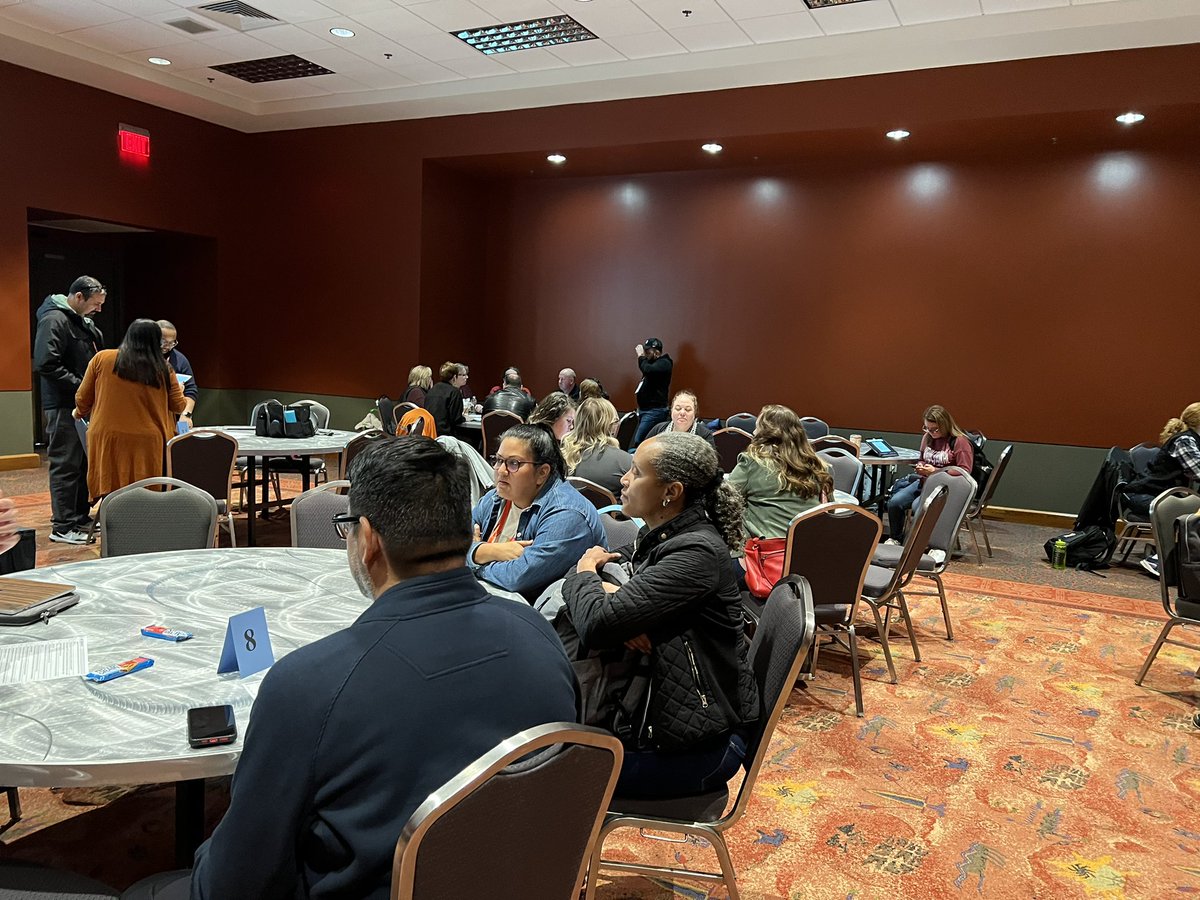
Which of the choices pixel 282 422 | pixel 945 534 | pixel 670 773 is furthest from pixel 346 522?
pixel 282 422

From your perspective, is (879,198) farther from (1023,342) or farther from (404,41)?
(404,41)

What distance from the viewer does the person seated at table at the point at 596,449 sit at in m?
4.57

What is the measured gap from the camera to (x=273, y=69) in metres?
10.1

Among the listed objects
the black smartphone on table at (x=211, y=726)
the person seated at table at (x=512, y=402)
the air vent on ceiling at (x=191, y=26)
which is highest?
the air vent on ceiling at (x=191, y=26)

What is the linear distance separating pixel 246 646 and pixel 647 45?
27.5 feet

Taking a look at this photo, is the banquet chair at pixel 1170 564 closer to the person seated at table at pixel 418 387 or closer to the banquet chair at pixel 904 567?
the banquet chair at pixel 904 567

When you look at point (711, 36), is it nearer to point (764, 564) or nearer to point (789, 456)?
point (789, 456)

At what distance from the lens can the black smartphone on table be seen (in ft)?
5.12

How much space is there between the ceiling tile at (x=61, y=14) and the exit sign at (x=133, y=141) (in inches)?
58.2

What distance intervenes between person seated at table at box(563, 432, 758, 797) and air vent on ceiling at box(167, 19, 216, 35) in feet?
28.3

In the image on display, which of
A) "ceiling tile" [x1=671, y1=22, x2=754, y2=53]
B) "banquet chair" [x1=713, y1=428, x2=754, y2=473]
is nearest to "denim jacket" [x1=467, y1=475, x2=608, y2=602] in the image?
"banquet chair" [x1=713, y1=428, x2=754, y2=473]

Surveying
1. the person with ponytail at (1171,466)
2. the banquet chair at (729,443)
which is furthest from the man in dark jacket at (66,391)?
the person with ponytail at (1171,466)

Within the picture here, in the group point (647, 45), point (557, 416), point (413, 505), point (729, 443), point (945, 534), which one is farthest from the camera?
point (647, 45)

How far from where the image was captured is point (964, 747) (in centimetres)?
356
